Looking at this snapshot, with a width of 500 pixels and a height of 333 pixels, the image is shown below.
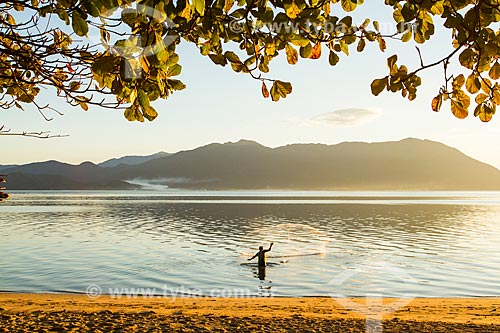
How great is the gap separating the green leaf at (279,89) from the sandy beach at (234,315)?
11.9 m

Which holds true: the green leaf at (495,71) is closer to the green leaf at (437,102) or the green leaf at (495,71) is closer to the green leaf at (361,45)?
the green leaf at (437,102)

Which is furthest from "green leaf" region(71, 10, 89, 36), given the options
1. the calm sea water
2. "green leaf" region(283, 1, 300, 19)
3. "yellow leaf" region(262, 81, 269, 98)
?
the calm sea water

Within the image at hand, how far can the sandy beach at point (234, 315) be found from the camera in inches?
597

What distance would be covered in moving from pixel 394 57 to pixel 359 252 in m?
46.2

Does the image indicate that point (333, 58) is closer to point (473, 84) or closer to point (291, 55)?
point (291, 55)

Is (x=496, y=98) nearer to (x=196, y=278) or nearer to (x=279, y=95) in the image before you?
(x=279, y=95)

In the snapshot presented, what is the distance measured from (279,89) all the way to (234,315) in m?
15.0

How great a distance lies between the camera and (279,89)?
4.22 m

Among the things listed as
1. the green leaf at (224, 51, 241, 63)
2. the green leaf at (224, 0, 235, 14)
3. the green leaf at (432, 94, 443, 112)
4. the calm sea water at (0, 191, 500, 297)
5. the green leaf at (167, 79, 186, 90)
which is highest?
the green leaf at (224, 0, 235, 14)

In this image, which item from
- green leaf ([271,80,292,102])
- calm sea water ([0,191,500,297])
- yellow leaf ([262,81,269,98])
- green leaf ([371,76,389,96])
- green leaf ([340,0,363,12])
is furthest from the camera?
calm sea water ([0,191,500,297])

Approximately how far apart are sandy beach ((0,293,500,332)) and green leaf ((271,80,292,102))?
39.1ft

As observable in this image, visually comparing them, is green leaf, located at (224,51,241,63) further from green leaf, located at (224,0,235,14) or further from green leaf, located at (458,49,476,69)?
green leaf, located at (458,49,476,69)

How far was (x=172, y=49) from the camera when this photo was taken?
11.7 feet

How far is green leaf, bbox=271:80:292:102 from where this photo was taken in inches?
163
